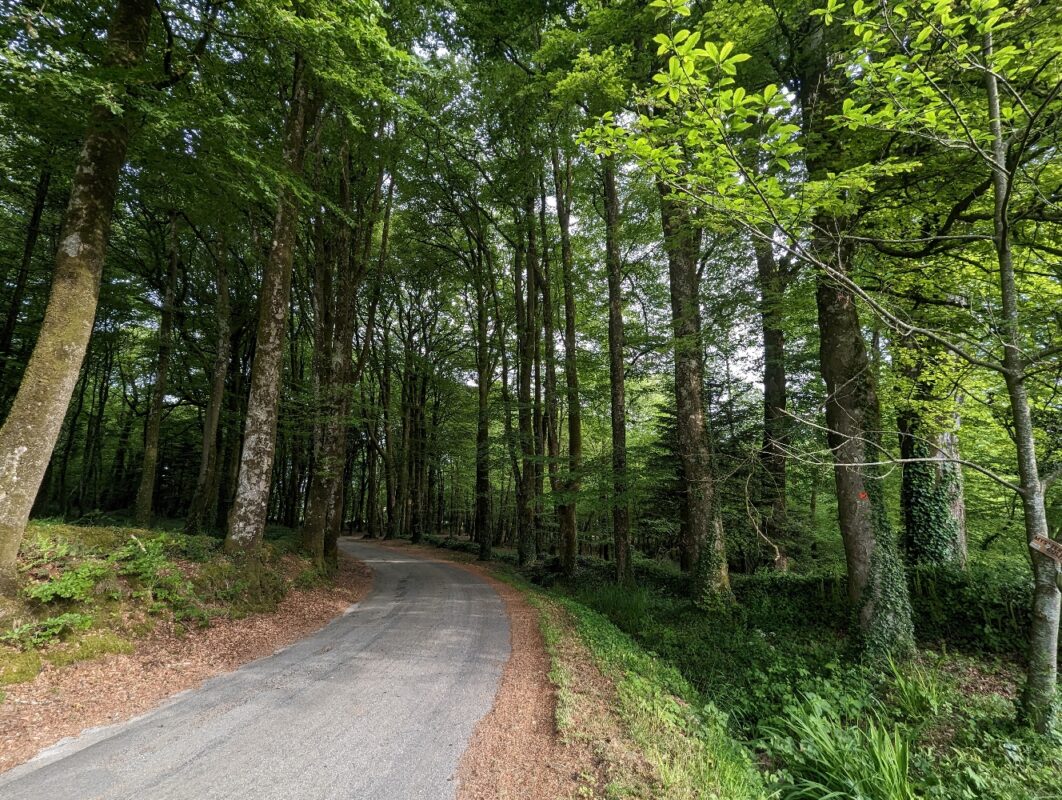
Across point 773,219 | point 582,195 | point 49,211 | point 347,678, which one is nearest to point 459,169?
point 582,195

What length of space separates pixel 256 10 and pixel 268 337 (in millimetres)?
5142

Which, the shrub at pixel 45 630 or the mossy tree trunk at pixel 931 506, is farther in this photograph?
the mossy tree trunk at pixel 931 506

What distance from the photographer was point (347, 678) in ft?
16.7

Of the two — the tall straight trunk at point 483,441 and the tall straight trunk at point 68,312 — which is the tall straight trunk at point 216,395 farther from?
the tall straight trunk at point 68,312

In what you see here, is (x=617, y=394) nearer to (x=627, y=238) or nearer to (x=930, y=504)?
(x=627, y=238)

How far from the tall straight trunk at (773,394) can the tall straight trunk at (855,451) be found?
1.21 metres

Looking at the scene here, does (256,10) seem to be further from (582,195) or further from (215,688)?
(582,195)

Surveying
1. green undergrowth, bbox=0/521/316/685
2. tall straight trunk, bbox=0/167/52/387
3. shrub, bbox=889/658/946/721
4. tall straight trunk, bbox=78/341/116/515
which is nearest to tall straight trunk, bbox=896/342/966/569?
shrub, bbox=889/658/946/721

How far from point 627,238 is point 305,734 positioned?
1328cm

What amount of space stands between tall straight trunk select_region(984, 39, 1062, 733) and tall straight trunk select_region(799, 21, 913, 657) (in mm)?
2632

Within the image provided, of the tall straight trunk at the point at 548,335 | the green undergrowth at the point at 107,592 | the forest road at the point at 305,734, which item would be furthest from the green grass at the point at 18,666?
the tall straight trunk at the point at 548,335

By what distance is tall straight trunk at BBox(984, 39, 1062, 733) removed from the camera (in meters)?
3.87

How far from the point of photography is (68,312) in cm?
528

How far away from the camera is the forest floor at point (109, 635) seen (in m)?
3.99
